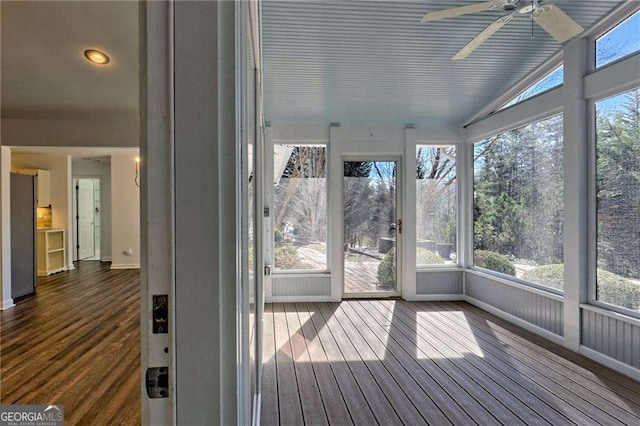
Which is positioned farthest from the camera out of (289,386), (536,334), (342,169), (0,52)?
(342,169)

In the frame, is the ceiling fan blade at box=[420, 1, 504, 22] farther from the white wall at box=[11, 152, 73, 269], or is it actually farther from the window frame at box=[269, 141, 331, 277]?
the white wall at box=[11, 152, 73, 269]

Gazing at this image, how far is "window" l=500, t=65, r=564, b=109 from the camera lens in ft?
10.6

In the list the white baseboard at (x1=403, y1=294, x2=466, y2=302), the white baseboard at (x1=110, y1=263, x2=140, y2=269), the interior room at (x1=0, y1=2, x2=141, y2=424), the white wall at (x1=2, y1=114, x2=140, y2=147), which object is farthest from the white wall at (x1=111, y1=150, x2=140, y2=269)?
the white baseboard at (x1=403, y1=294, x2=466, y2=302)

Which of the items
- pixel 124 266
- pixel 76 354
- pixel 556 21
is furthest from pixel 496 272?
pixel 124 266

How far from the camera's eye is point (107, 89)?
12.0ft

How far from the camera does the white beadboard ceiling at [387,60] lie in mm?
2660

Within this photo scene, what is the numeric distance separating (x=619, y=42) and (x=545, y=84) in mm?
715

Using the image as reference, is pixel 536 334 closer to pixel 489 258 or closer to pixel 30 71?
pixel 489 258

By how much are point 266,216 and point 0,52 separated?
118 inches

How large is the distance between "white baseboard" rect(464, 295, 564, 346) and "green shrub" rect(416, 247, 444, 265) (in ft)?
2.04

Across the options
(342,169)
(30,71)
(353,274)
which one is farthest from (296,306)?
(30,71)

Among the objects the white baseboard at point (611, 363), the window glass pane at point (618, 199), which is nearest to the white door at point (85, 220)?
the white baseboard at point (611, 363)

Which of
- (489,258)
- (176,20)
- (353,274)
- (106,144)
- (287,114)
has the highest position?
(287,114)

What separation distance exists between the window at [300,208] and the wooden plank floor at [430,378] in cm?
109
